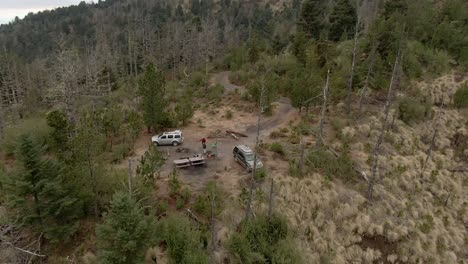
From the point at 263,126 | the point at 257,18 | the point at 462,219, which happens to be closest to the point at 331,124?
the point at 263,126

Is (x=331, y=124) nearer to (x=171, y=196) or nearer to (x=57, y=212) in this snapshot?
(x=171, y=196)

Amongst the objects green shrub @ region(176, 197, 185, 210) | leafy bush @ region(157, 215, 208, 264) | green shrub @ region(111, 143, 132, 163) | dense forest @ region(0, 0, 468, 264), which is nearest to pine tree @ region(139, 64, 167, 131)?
dense forest @ region(0, 0, 468, 264)

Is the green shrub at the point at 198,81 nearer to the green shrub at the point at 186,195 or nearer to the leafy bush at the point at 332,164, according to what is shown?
the leafy bush at the point at 332,164

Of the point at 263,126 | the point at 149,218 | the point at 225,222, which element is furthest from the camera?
the point at 263,126

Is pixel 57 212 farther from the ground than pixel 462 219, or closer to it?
farther from the ground

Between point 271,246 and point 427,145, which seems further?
point 427,145

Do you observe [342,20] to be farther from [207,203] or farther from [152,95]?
[207,203]

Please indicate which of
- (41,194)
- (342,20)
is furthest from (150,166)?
(342,20)
